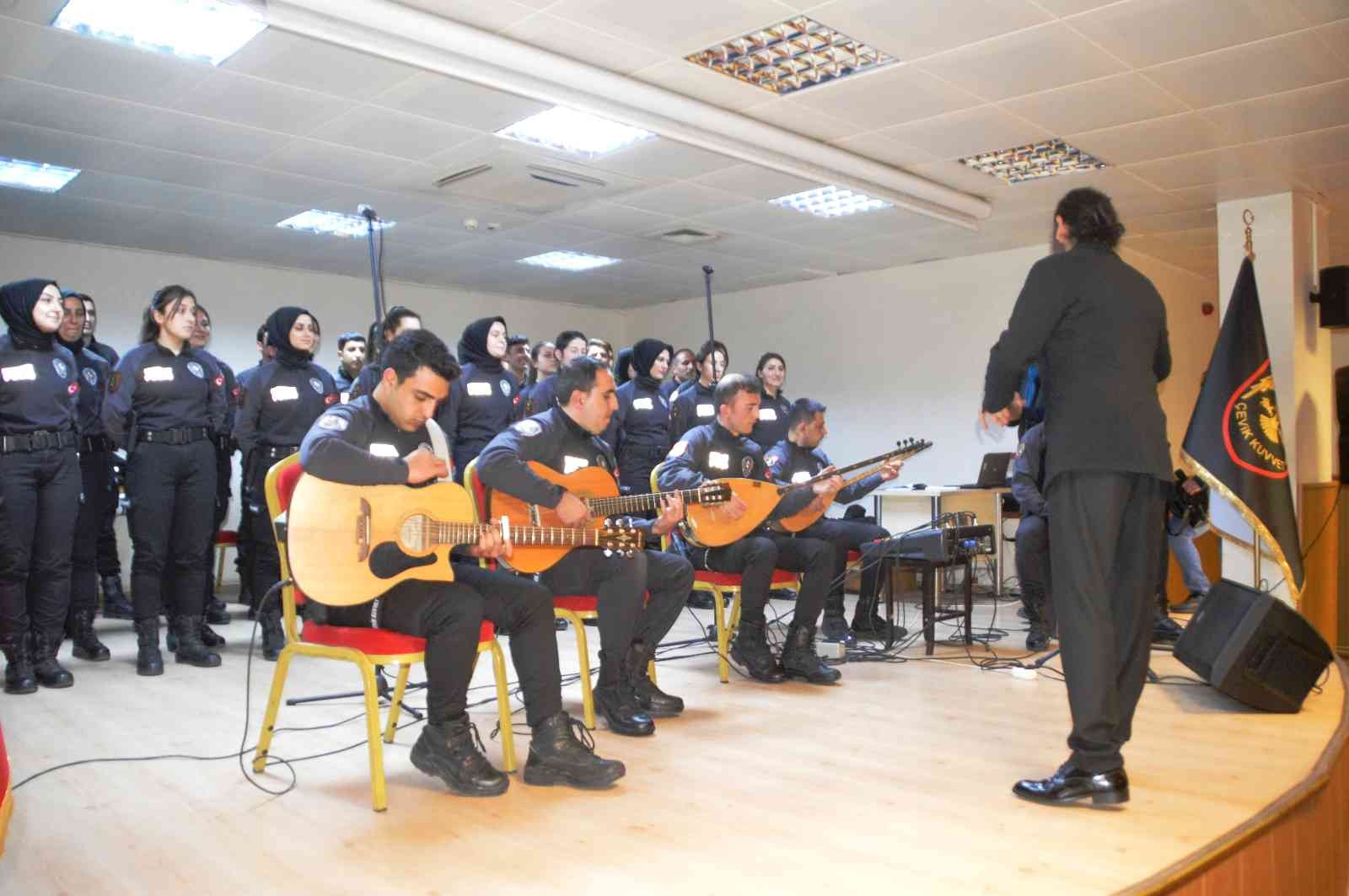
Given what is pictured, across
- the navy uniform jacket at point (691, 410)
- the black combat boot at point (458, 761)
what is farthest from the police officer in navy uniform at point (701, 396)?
the black combat boot at point (458, 761)

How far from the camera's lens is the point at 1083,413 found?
8.29 ft

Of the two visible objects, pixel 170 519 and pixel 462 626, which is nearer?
pixel 462 626

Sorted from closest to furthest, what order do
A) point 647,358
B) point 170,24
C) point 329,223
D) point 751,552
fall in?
point 751,552, point 170,24, point 647,358, point 329,223

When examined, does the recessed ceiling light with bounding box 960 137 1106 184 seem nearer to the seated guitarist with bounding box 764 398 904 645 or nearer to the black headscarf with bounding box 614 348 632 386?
the seated guitarist with bounding box 764 398 904 645

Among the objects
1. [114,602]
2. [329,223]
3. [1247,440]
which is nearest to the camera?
[1247,440]

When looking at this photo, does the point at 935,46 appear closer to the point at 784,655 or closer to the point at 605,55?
the point at 605,55

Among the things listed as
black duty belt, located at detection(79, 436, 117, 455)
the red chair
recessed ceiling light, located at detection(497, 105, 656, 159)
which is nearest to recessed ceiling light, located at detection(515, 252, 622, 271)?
recessed ceiling light, located at detection(497, 105, 656, 159)

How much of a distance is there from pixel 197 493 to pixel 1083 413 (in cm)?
361

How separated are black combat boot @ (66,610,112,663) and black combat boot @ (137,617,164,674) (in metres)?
0.36

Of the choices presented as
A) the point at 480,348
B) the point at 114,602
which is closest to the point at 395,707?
the point at 480,348

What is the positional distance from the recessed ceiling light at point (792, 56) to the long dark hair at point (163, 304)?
2.43 m

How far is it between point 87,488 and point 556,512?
3.02m

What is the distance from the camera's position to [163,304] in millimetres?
4305

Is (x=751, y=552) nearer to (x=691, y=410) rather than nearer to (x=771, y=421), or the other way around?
(x=771, y=421)
